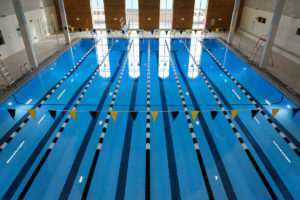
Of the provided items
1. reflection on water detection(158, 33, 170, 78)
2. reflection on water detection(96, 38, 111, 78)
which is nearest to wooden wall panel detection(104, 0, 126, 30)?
reflection on water detection(96, 38, 111, 78)

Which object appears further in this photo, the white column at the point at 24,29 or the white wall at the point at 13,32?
the white wall at the point at 13,32

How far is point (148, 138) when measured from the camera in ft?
15.6

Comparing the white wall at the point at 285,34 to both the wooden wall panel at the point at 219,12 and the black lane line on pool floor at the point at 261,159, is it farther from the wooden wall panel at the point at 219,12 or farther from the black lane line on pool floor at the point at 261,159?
the black lane line on pool floor at the point at 261,159

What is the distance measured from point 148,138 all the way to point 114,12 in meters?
13.6

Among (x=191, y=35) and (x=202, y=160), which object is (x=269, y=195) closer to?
(x=202, y=160)

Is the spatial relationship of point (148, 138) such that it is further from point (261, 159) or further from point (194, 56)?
point (194, 56)

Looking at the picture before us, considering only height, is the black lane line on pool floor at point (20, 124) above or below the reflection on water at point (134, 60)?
below

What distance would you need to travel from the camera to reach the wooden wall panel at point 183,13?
1528 cm

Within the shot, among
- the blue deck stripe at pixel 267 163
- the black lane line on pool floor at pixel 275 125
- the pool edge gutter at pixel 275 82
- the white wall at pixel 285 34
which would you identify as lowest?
the blue deck stripe at pixel 267 163

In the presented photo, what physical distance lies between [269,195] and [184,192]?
1.48 m

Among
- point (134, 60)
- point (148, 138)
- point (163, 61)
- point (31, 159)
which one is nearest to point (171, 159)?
point (148, 138)

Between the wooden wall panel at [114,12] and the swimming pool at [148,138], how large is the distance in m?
9.20

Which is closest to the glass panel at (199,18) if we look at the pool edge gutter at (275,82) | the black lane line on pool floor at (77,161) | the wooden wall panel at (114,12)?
the wooden wall panel at (114,12)

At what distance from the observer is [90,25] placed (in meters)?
16.3
